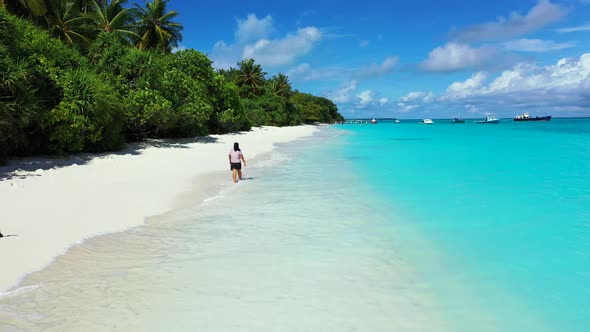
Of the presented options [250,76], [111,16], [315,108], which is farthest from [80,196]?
[315,108]

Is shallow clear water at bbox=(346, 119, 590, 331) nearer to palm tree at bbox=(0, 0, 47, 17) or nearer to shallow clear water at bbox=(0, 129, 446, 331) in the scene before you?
shallow clear water at bbox=(0, 129, 446, 331)

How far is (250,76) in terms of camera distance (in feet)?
235

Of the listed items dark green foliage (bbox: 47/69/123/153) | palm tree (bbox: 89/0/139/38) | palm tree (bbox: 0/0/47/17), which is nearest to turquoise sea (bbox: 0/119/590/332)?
dark green foliage (bbox: 47/69/123/153)

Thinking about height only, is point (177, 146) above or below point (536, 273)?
above

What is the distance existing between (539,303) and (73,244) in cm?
719

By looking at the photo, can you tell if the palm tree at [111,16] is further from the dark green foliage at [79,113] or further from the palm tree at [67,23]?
the dark green foliage at [79,113]

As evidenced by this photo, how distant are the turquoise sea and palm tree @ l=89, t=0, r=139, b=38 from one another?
29226mm

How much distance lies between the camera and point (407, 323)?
4.71m

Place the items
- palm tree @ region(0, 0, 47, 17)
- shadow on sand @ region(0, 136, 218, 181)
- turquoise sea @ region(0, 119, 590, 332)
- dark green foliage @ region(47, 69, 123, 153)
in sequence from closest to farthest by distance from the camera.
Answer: turquoise sea @ region(0, 119, 590, 332)
shadow on sand @ region(0, 136, 218, 181)
dark green foliage @ region(47, 69, 123, 153)
palm tree @ region(0, 0, 47, 17)

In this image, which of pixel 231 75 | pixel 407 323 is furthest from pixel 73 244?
pixel 231 75

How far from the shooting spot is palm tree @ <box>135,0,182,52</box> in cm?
4084

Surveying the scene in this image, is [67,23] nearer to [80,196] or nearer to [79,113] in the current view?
[79,113]

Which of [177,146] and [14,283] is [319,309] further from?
[177,146]

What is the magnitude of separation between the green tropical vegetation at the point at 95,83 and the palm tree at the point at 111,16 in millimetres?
88
